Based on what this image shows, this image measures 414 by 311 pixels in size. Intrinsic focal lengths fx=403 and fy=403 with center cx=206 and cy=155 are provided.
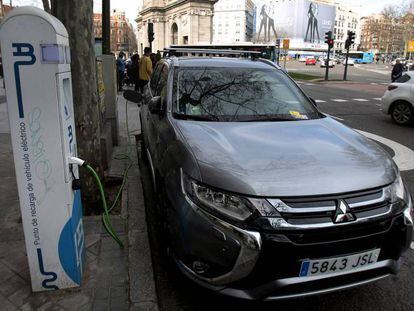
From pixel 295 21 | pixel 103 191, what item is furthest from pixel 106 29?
pixel 295 21

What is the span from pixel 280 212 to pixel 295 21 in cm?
13076

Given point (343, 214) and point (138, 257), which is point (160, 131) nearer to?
point (138, 257)

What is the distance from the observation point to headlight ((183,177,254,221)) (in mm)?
2367

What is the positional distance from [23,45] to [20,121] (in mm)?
447

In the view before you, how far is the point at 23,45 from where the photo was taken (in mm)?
2314

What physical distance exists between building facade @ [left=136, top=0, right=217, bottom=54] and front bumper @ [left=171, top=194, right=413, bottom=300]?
48.0m

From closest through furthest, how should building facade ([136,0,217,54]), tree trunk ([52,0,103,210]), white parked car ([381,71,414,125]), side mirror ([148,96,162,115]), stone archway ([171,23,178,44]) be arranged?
tree trunk ([52,0,103,210])
side mirror ([148,96,162,115])
white parked car ([381,71,414,125])
building facade ([136,0,217,54])
stone archway ([171,23,178,44])

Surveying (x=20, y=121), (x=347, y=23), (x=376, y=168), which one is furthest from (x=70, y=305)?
(x=347, y=23)

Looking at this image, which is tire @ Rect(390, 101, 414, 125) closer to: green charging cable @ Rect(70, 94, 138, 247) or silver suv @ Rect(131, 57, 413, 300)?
green charging cable @ Rect(70, 94, 138, 247)

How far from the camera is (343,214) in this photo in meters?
2.38

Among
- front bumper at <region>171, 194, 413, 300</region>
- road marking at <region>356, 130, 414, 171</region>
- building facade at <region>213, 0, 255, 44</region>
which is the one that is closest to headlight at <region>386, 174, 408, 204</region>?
front bumper at <region>171, 194, 413, 300</region>

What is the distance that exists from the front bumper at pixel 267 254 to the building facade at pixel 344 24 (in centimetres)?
15141

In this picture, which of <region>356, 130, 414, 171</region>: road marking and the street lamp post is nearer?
<region>356, 130, 414, 171</region>: road marking

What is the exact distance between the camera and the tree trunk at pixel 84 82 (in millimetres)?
3596
